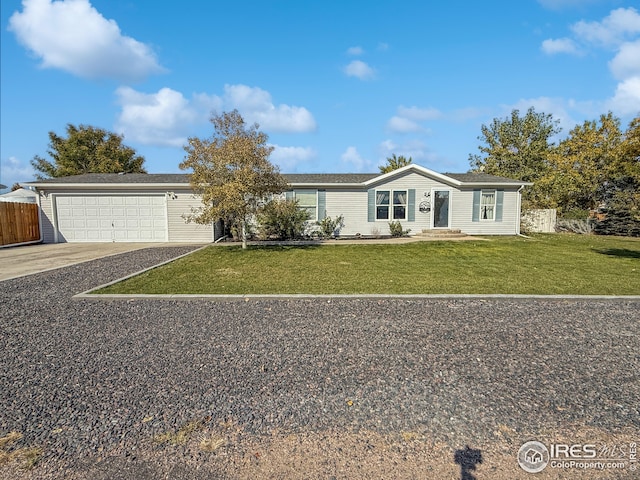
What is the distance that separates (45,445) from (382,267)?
7.75m

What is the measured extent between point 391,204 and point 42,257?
1401 centimetres

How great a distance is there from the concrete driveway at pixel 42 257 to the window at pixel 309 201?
6367mm

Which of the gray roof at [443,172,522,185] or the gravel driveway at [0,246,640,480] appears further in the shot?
the gray roof at [443,172,522,185]

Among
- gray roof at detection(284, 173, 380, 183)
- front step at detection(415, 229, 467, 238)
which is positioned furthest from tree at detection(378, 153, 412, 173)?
front step at detection(415, 229, 467, 238)

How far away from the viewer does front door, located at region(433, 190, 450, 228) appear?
17.6 meters

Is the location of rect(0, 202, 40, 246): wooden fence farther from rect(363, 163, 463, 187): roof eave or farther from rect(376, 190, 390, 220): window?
rect(376, 190, 390, 220): window

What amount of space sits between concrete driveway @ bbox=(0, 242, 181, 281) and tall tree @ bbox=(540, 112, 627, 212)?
2541 centimetres

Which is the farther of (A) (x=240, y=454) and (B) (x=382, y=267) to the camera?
(B) (x=382, y=267)

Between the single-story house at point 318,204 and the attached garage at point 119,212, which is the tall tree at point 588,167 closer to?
the single-story house at point 318,204

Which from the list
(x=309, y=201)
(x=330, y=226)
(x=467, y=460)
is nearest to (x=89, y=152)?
(x=309, y=201)

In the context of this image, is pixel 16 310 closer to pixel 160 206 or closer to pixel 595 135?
pixel 160 206

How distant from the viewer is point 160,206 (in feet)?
51.7

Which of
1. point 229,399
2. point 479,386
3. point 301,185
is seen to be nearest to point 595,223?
point 301,185

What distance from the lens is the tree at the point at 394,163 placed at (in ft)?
116
